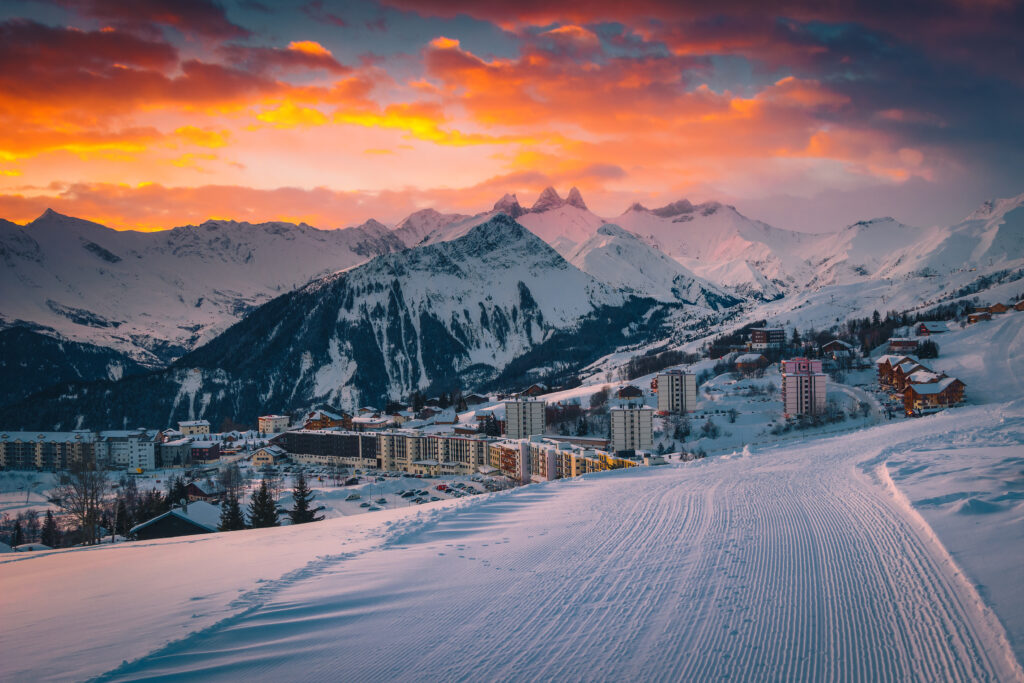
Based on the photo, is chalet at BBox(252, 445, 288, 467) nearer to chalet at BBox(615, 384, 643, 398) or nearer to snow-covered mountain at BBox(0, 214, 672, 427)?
chalet at BBox(615, 384, 643, 398)

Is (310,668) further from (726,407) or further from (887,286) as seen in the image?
(887,286)

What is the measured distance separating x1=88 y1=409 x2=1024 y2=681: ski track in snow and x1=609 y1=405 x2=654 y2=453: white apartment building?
37289mm

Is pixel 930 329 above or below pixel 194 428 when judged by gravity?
above

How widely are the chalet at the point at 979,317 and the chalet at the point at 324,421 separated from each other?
84.4m

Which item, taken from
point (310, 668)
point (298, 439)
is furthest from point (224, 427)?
point (310, 668)

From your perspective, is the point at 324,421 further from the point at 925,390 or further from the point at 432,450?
the point at 925,390

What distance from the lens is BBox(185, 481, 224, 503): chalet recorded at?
44.2m

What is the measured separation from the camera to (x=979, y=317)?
8075 centimetres

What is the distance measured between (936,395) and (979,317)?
4123 centimetres

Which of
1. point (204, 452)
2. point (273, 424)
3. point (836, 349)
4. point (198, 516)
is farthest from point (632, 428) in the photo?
point (273, 424)

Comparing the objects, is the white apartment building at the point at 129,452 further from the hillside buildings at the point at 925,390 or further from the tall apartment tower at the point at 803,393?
the hillside buildings at the point at 925,390

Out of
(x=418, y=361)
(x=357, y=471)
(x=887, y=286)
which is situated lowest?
(x=357, y=471)

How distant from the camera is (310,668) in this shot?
8617mm

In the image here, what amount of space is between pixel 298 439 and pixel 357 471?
17.0 m
